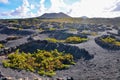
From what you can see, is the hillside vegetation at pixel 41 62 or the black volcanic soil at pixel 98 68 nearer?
the black volcanic soil at pixel 98 68

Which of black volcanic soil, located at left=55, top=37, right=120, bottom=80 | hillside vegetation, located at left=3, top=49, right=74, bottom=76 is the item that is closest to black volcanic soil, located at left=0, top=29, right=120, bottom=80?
black volcanic soil, located at left=55, top=37, right=120, bottom=80

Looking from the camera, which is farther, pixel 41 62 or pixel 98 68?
pixel 41 62

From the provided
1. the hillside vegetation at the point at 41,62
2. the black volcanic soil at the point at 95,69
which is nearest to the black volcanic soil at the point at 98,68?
the black volcanic soil at the point at 95,69

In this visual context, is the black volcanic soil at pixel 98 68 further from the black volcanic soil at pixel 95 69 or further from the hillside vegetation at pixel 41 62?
the hillside vegetation at pixel 41 62

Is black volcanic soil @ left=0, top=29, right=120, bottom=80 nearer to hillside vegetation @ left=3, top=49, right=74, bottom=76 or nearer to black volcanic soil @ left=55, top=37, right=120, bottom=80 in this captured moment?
black volcanic soil @ left=55, top=37, right=120, bottom=80

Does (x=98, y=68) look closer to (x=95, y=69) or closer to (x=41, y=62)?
(x=95, y=69)

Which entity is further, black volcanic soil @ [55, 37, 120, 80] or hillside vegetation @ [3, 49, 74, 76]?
hillside vegetation @ [3, 49, 74, 76]

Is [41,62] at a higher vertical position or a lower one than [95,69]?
higher

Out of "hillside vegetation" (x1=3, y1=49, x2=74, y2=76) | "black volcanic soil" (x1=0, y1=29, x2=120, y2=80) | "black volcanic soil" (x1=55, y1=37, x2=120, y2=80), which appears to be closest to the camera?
"black volcanic soil" (x1=0, y1=29, x2=120, y2=80)

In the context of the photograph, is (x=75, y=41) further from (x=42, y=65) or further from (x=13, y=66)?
(x=13, y=66)

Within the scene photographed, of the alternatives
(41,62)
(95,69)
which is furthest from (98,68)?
(41,62)

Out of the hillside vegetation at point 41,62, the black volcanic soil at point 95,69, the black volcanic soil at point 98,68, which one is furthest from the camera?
the hillside vegetation at point 41,62

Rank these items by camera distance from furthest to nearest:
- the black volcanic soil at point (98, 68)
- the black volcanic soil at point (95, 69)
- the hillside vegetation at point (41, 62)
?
the hillside vegetation at point (41, 62) < the black volcanic soil at point (98, 68) < the black volcanic soil at point (95, 69)
